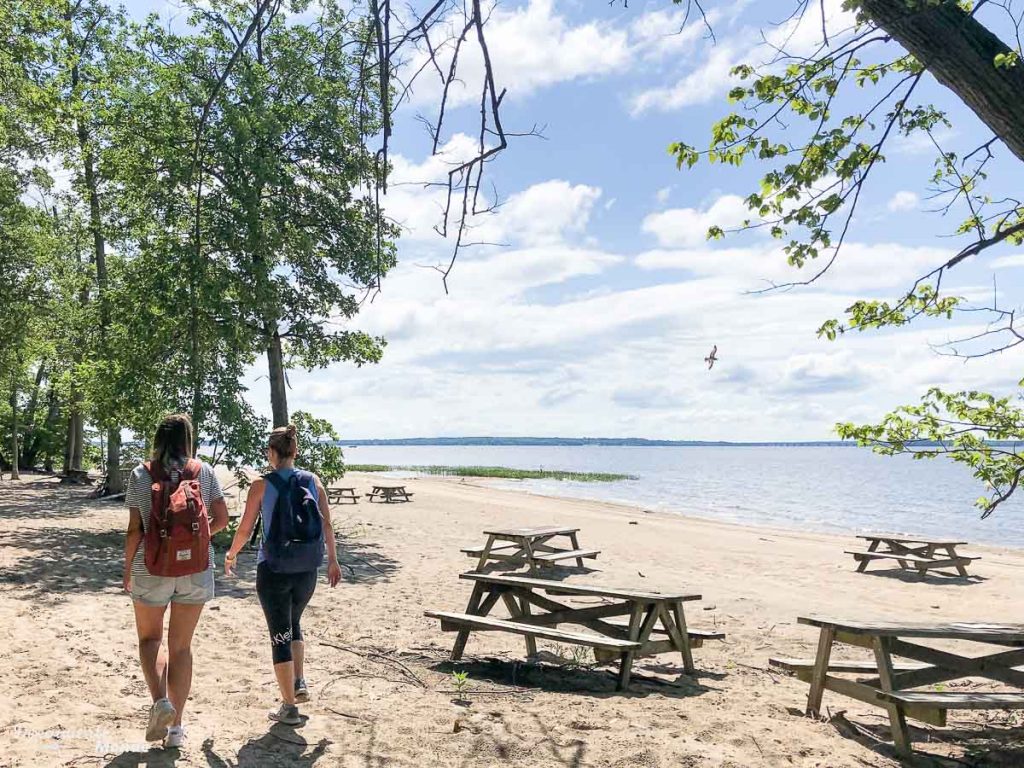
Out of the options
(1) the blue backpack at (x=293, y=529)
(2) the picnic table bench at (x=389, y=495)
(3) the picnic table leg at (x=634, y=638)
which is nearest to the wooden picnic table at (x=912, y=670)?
(3) the picnic table leg at (x=634, y=638)

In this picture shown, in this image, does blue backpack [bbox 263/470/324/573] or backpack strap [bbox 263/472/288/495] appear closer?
blue backpack [bbox 263/470/324/573]

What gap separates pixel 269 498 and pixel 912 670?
4.55 m

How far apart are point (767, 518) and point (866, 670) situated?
100.0 ft

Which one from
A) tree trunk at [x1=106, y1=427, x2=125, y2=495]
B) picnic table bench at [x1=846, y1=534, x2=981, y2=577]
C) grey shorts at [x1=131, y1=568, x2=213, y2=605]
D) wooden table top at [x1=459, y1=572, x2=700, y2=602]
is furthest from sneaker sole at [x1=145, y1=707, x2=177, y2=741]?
tree trunk at [x1=106, y1=427, x2=125, y2=495]

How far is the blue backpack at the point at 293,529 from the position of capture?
488 cm

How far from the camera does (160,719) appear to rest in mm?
4340

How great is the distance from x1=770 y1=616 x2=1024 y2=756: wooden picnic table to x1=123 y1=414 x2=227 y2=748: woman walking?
4.09 m

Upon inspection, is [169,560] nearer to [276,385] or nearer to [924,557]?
[276,385]

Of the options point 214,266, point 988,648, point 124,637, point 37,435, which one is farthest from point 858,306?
point 37,435

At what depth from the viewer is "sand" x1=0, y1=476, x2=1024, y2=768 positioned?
4578 mm

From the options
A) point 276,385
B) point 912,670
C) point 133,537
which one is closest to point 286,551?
point 133,537

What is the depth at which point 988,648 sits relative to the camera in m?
8.30

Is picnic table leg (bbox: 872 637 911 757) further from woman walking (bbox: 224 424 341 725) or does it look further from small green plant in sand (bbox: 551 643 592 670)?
woman walking (bbox: 224 424 341 725)

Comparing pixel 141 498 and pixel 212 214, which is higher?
pixel 212 214
